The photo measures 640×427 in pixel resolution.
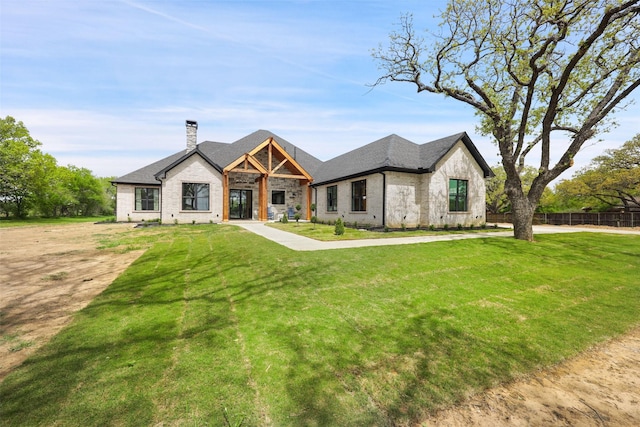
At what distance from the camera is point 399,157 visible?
53.8ft

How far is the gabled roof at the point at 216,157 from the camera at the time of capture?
67.2 ft

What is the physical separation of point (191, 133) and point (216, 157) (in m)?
3.00

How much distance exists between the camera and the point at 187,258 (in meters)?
7.62

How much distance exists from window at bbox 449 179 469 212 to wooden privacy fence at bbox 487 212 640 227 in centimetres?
1398

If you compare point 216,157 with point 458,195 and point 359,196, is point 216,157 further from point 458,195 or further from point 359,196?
point 458,195

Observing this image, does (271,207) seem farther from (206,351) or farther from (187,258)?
(206,351)

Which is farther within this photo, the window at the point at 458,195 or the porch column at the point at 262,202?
the porch column at the point at 262,202

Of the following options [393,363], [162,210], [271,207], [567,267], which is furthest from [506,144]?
[162,210]

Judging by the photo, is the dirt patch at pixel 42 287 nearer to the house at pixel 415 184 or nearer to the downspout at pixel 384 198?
the downspout at pixel 384 198

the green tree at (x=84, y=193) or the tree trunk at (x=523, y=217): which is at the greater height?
the green tree at (x=84, y=193)

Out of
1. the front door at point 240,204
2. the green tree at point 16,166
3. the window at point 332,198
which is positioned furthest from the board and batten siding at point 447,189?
the green tree at point 16,166

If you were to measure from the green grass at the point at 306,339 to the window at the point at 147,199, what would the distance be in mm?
18465

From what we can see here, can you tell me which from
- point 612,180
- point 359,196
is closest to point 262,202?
point 359,196

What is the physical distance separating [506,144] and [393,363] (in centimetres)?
1294
